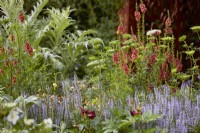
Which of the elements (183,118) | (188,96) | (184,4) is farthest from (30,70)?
(184,4)

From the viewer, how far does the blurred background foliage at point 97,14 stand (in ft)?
24.9

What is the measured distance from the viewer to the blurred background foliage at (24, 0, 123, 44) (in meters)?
7.59

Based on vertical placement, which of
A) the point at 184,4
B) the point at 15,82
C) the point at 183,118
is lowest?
the point at 183,118

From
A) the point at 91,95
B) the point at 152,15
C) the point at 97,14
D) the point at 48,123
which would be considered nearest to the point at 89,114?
the point at 48,123

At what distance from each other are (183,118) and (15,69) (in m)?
1.94

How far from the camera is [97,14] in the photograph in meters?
7.96

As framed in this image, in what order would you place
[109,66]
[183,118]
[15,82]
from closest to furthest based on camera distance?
[183,118] < [15,82] < [109,66]

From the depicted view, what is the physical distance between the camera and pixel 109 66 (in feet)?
17.3

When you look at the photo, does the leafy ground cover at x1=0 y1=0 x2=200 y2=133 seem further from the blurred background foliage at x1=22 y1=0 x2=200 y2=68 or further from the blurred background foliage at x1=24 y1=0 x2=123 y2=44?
the blurred background foliage at x1=24 y1=0 x2=123 y2=44

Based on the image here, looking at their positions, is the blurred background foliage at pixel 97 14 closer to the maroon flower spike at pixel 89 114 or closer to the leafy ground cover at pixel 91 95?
the leafy ground cover at pixel 91 95

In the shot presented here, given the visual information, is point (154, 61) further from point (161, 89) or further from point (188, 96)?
point (188, 96)

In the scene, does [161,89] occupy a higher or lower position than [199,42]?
lower

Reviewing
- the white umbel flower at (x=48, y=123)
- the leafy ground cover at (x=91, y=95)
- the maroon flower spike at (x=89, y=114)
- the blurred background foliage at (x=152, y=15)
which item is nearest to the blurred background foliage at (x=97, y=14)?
the blurred background foliage at (x=152, y=15)

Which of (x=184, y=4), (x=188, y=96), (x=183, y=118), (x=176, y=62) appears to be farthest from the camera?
(x=184, y=4)
